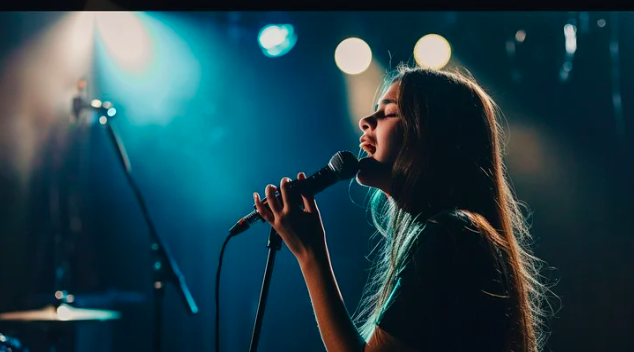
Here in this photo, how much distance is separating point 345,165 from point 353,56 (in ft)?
8.32

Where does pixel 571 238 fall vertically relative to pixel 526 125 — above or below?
below

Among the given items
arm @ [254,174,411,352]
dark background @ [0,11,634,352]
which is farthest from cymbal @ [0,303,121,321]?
arm @ [254,174,411,352]

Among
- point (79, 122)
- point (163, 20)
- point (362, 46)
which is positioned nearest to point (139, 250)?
point (79, 122)

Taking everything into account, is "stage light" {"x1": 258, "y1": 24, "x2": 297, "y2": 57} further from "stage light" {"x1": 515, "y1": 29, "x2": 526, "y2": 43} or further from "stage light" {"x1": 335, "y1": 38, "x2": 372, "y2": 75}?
"stage light" {"x1": 515, "y1": 29, "x2": 526, "y2": 43}

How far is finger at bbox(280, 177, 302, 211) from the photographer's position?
1174 millimetres

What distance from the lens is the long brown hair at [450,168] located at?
1179 mm

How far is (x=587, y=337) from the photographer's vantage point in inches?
132

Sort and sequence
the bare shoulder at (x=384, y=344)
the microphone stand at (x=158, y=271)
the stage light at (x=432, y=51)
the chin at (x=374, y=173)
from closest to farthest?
the bare shoulder at (x=384, y=344), the chin at (x=374, y=173), the microphone stand at (x=158, y=271), the stage light at (x=432, y=51)

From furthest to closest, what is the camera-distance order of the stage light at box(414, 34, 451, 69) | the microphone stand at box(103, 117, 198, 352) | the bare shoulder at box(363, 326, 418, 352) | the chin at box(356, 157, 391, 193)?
the stage light at box(414, 34, 451, 69) → the microphone stand at box(103, 117, 198, 352) → the chin at box(356, 157, 391, 193) → the bare shoulder at box(363, 326, 418, 352)

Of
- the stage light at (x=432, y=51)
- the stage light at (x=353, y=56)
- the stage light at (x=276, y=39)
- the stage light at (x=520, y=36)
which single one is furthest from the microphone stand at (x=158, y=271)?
the stage light at (x=520, y=36)

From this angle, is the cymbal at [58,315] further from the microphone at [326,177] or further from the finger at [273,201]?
the finger at [273,201]

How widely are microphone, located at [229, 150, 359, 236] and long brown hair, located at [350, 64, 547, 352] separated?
0.11 m
